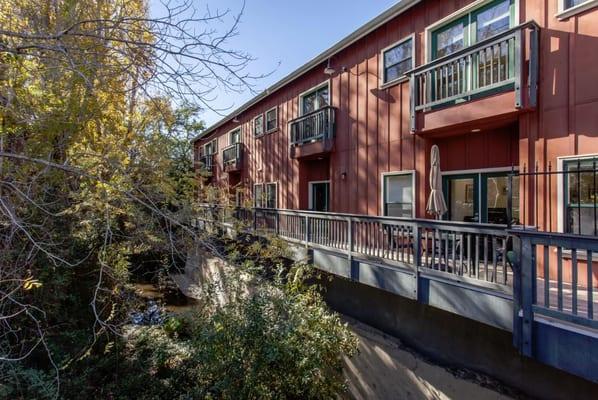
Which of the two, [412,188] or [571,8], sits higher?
[571,8]

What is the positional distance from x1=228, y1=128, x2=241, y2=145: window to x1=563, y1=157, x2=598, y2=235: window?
13.7 meters

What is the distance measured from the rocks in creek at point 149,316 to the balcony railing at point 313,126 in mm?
6516

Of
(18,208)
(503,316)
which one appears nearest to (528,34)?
(503,316)

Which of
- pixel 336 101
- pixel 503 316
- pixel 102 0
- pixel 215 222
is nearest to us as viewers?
pixel 503 316

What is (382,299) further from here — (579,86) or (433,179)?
(579,86)

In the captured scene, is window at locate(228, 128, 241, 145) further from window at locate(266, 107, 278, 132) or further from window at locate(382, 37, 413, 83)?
window at locate(382, 37, 413, 83)

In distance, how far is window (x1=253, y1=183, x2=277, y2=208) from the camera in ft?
41.9

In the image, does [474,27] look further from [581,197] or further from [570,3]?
[581,197]

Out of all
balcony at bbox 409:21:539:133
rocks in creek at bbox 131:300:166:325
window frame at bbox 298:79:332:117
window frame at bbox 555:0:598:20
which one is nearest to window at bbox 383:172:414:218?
balcony at bbox 409:21:539:133

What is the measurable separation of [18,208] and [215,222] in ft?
9.95

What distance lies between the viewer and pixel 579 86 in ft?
15.0

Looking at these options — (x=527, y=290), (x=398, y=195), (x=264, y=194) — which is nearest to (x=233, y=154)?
(x=264, y=194)

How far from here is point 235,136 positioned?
1700 centimetres

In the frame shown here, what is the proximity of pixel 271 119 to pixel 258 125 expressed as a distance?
4.41ft
